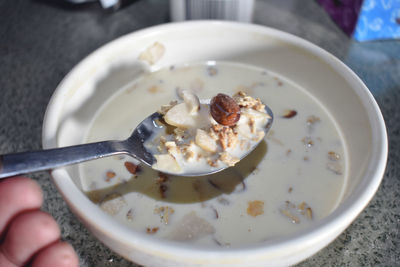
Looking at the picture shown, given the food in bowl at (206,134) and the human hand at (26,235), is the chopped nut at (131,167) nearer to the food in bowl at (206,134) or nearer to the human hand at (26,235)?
the food in bowl at (206,134)

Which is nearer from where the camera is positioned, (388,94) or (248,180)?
(248,180)

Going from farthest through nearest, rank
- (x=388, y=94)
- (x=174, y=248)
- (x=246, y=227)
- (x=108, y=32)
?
(x=108, y=32) → (x=388, y=94) → (x=246, y=227) → (x=174, y=248)

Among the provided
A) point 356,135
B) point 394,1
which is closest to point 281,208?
point 356,135

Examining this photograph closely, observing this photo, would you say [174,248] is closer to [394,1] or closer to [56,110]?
[56,110]

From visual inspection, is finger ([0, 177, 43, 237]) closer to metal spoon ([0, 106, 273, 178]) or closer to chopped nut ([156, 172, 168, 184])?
metal spoon ([0, 106, 273, 178])

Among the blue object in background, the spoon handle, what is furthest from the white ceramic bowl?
the blue object in background

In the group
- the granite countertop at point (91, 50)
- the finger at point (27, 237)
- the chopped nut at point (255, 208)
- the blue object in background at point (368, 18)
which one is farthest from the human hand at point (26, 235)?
the blue object in background at point (368, 18)
